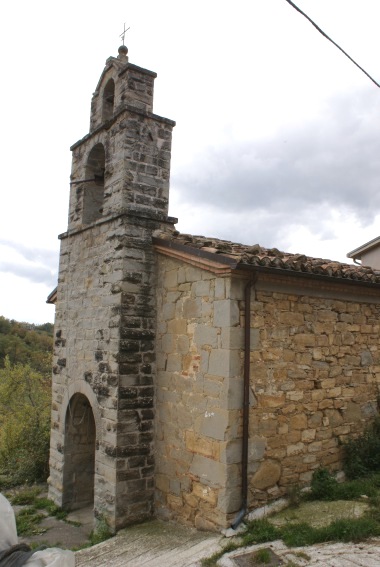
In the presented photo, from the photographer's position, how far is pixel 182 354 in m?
6.17

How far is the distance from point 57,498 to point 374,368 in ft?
18.9

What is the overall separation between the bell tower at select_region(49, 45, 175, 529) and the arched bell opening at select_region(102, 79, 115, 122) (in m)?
0.02

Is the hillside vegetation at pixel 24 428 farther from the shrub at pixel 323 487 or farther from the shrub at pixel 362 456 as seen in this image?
the shrub at pixel 362 456

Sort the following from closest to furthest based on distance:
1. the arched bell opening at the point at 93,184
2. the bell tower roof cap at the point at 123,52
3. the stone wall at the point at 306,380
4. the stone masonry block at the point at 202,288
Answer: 1. the stone wall at the point at 306,380
2. the stone masonry block at the point at 202,288
3. the bell tower roof cap at the point at 123,52
4. the arched bell opening at the point at 93,184

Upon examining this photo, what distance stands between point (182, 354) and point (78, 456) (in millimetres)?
3376

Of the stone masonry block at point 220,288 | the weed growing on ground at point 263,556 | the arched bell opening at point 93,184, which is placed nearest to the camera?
the weed growing on ground at point 263,556

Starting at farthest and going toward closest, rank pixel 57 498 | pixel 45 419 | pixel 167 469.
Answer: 1. pixel 45 419
2. pixel 57 498
3. pixel 167 469

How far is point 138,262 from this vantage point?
267 inches

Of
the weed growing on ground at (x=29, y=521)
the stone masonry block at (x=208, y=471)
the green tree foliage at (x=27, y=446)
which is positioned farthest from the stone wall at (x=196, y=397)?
the green tree foliage at (x=27, y=446)

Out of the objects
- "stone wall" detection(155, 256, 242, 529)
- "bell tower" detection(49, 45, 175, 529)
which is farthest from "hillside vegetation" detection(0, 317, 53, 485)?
"stone wall" detection(155, 256, 242, 529)

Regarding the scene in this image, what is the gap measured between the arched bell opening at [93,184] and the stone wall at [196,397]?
84.8 inches

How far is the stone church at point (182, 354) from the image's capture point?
18.0 feet

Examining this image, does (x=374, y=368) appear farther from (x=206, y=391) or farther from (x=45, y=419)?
(x=45, y=419)

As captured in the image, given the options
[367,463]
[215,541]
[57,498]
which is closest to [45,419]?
[57,498]
